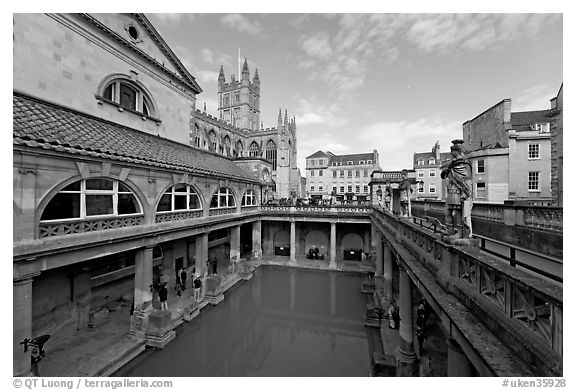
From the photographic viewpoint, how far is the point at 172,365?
10016 mm

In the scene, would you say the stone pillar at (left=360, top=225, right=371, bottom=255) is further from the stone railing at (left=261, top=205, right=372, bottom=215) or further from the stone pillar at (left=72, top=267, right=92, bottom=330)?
the stone pillar at (left=72, top=267, right=92, bottom=330)

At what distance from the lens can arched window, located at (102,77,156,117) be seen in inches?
590

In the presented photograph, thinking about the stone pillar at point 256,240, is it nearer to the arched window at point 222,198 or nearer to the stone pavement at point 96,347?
Answer: the arched window at point 222,198

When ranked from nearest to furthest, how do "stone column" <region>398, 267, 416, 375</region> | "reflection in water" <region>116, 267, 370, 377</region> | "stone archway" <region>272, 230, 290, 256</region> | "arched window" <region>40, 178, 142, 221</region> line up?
"stone column" <region>398, 267, 416, 375</region> < "arched window" <region>40, 178, 142, 221</region> < "reflection in water" <region>116, 267, 370, 377</region> < "stone archway" <region>272, 230, 290, 256</region>

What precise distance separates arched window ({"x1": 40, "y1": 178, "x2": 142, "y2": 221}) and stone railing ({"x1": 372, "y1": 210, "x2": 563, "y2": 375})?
1172cm

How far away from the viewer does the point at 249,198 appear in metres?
24.3

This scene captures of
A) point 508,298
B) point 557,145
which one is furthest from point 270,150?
point 508,298

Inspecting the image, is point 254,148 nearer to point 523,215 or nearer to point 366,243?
point 366,243

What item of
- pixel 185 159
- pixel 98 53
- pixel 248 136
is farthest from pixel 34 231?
pixel 248 136

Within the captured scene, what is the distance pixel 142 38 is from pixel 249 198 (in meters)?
14.8

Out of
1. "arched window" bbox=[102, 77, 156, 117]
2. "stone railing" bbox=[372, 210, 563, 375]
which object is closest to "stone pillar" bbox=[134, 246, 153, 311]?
"arched window" bbox=[102, 77, 156, 117]

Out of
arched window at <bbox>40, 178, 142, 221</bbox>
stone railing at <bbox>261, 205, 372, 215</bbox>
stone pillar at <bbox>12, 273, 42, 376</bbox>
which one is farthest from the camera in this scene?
stone railing at <bbox>261, 205, 372, 215</bbox>

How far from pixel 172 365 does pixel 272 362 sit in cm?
415

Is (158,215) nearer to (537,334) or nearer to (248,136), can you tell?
(537,334)
